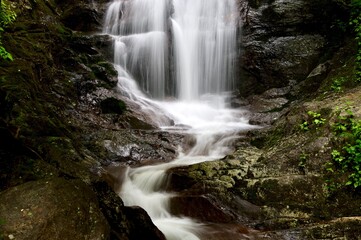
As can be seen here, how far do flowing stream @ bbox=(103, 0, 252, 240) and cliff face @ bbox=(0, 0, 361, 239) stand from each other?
839 mm

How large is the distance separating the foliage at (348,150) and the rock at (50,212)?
A: 3749 millimetres

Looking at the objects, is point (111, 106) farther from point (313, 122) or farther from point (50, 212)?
point (50, 212)

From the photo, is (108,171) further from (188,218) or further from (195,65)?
(195,65)

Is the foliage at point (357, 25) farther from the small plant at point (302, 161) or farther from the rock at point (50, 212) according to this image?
the rock at point (50, 212)

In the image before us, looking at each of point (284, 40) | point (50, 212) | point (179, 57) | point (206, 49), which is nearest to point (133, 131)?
point (50, 212)

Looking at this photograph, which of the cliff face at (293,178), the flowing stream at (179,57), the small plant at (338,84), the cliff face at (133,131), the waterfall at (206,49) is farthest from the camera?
the waterfall at (206,49)

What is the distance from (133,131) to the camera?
29.2 ft

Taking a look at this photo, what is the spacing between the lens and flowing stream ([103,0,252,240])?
12.5 m

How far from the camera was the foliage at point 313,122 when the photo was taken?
6039 mm

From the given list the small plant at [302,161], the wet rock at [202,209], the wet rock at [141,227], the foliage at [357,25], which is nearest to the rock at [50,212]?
the wet rock at [141,227]

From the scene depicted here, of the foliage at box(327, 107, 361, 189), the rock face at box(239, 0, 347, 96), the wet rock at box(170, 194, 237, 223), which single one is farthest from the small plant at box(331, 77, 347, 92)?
the wet rock at box(170, 194, 237, 223)

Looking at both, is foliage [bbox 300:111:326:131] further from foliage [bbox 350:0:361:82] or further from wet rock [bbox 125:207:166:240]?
wet rock [bbox 125:207:166:240]

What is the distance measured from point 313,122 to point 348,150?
1156mm

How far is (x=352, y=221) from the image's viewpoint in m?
4.35
